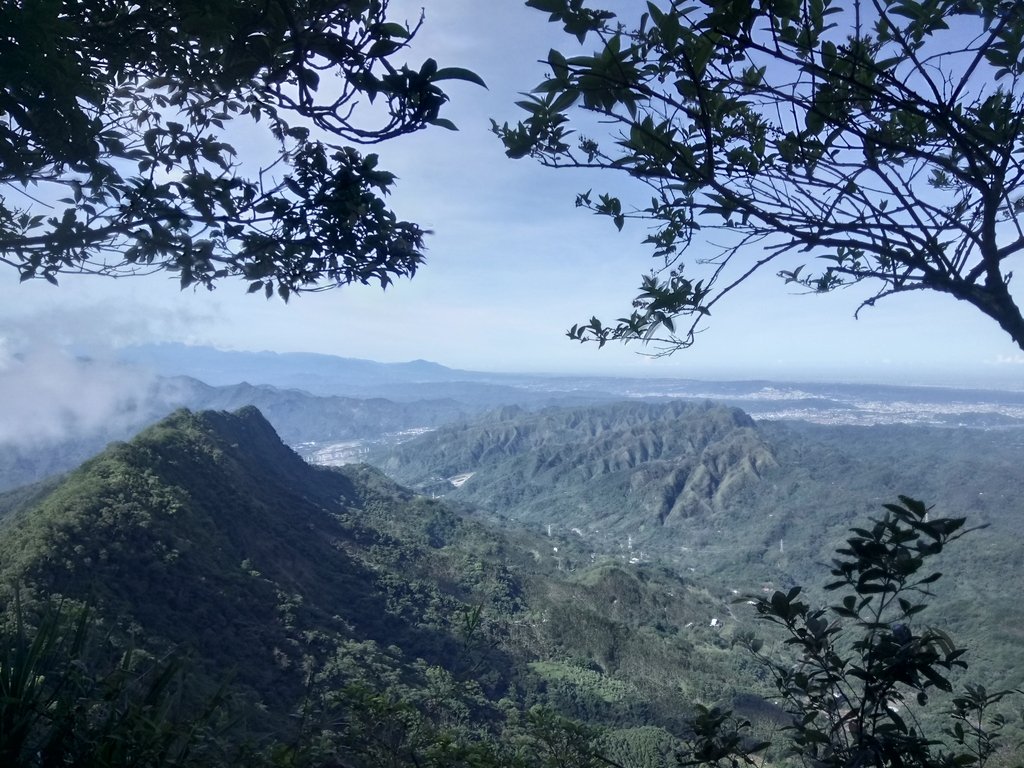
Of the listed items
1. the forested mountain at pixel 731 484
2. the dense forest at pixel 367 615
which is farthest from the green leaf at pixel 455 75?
the forested mountain at pixel 731 484

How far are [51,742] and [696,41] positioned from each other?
270 centimetres

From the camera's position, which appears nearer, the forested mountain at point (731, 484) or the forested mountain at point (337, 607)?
the forested mountain at point (337, 607)

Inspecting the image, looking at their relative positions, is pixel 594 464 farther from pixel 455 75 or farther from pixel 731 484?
pixel 455 75

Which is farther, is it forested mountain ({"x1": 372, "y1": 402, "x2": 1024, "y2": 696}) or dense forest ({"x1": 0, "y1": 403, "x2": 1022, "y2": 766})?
forested mountain ({"x1": 372, "y1": 402, "x2": 1024, "y2": 696})

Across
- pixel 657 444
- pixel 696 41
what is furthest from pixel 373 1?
pixel 657 444

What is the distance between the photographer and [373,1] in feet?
7.24

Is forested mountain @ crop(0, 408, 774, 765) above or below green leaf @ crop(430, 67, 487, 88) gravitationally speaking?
below

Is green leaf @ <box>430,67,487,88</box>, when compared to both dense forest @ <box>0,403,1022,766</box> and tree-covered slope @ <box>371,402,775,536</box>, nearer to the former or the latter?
dense forest @ <box>0,403,1022,766</box>

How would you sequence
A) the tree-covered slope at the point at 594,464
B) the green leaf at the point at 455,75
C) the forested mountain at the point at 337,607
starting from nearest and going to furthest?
A: the green leaf at the point at 455,75
the forested mountain at the point at 337,607
the tree-covered slope at the point at 594,464

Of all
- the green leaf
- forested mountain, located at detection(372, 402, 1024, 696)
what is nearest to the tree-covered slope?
forested mountain, located at detection(372, 402, 1024, 696)

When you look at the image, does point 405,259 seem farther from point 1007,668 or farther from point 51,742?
point 1007,668

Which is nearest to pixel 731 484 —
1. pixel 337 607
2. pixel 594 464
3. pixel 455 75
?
pixel 594 464

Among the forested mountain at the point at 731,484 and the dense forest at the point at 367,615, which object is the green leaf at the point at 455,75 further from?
the forested mountain at the point at 731,484

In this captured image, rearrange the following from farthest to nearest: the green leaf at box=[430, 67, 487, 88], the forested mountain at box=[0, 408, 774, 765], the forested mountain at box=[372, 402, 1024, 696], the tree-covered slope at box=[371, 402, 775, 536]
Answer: the tree-covered slope at box=[371, 402, 775, 536], the forested mountain at box=[372, 402, 1024, 696], the forested mountain at box=[0, 408, 774, 765], the green leaf at box=[430, 67, 487, 88]
